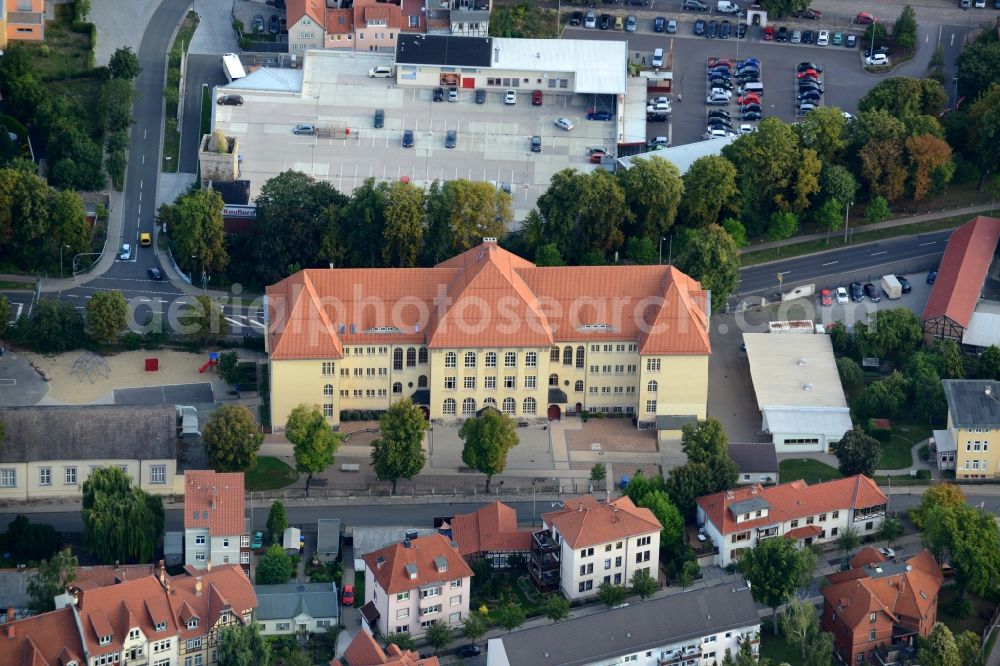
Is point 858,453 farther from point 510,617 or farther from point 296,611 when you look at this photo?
point 296,611

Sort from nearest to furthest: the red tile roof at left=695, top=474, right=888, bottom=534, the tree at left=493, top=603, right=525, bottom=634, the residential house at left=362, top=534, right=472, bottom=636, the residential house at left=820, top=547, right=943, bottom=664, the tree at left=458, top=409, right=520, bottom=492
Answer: the residential house at left=362, top=534, right=472, bottom=636, the tree at left=493, top=603, right=525, bottom=634, the residential house at left=820, top=547, right=943, bottom=664, the red tile roof at left=695, top=474, right=888, bottom=534, the tree at left=458, top=409, right=520, bottom=492

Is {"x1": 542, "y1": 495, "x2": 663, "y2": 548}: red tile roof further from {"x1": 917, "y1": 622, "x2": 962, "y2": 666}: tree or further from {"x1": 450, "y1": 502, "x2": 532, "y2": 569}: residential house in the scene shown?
{"x1": 917, "y1": 622, "x2": 962, "y2": 666}: tree

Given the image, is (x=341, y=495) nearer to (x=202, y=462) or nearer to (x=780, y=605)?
(x=202, y=462)

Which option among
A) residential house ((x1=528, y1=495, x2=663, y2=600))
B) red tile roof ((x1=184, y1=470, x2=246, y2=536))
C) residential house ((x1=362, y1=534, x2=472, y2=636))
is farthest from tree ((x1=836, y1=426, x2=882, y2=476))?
red tile roof ((x1=184, y1=470, x2=246, y2=536))

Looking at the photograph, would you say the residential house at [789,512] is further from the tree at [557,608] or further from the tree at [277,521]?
the tree at [277,521]

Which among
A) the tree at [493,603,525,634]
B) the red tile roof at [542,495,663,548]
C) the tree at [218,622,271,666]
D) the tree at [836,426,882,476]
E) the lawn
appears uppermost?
the tree at [836,426,882,476]

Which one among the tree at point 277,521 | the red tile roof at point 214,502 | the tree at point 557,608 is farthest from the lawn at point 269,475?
the tree at point 557,608

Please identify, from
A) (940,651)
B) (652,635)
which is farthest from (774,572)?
(940,651)
